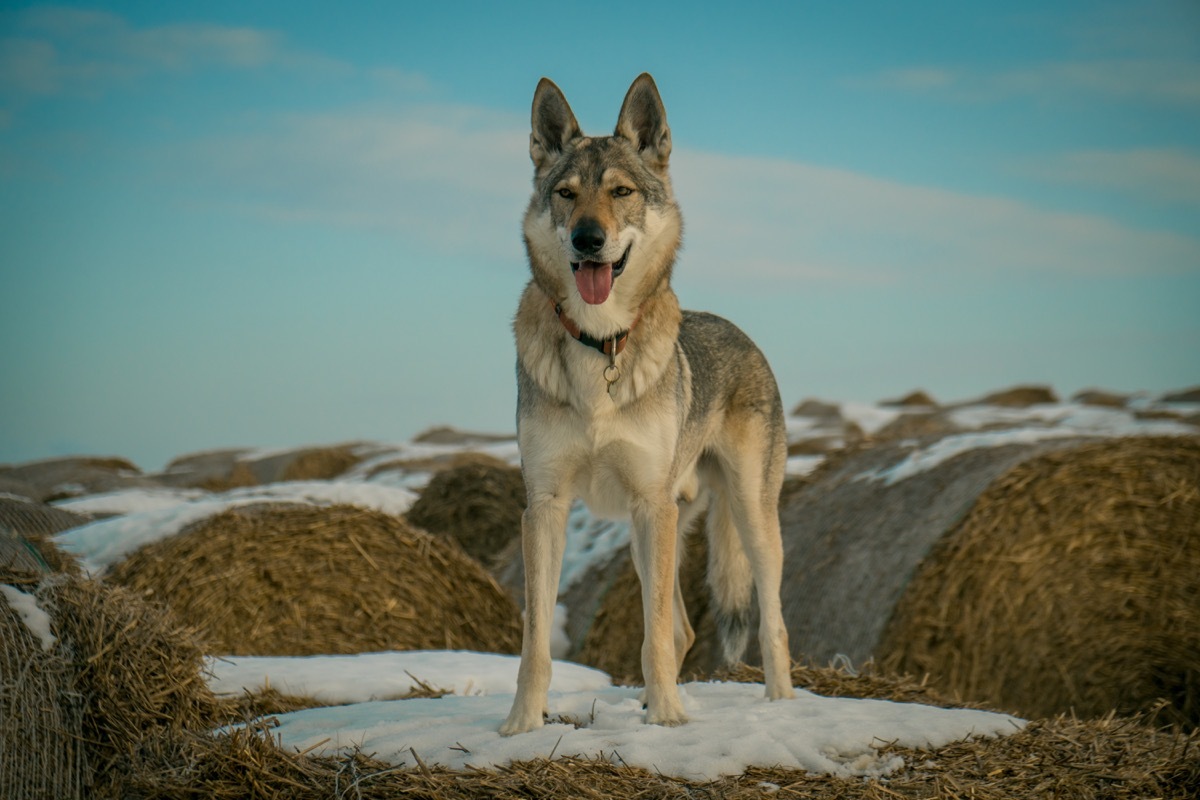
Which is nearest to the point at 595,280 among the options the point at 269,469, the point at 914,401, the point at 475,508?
the point at 475,508

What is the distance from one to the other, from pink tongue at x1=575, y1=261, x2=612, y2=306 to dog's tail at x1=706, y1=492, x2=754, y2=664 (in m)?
1.50

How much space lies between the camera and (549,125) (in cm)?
455

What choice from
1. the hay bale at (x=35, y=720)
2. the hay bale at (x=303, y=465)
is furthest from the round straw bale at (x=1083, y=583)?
the hay bale at (x=303, y=465)

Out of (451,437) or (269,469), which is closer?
(269,469)

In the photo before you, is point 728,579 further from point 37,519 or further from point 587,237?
point 37,519

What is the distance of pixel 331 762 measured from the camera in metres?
3.72

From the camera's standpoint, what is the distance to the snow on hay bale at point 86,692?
386cm

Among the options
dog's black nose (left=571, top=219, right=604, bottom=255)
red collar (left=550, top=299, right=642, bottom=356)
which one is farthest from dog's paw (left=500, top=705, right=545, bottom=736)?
dog's black nose (left=571, top=219, right=604, bottom=255)

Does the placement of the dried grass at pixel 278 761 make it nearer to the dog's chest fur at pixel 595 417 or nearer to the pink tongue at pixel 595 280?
the dog's chest fur at pixel 595 417

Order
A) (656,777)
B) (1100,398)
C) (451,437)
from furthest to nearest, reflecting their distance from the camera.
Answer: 1. (451,437)
2. (1100,398)
3. (656,777)

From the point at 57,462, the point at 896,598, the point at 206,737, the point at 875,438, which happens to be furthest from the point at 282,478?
the point at 206,737

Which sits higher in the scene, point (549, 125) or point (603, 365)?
point (549, 125)

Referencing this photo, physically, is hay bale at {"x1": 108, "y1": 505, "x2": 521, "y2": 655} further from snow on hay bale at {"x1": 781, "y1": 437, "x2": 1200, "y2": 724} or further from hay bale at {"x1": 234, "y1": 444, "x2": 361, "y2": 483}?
hay bale at {"x1": 234, "y1": 444, "x2": 361, "y2": 483}

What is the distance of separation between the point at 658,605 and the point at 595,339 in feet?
3.16
